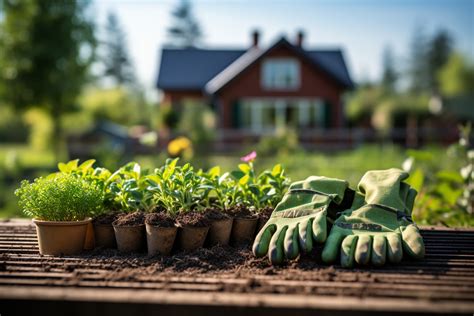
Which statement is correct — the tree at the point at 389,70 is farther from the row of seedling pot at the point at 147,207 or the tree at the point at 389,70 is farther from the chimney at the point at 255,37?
the row of seedling pot at the point at 147,207

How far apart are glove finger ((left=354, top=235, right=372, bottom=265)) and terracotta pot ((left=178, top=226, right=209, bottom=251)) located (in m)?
0.85

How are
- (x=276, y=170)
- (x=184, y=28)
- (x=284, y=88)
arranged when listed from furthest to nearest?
(x=184, y=28) → (x=284, y=88) → (x=276, y=170)

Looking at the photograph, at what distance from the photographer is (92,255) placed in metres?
2.80

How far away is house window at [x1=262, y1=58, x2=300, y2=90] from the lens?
72.3 ft

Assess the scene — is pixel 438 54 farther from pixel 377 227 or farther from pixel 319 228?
pixel 319 228

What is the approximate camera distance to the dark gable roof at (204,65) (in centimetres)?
2389

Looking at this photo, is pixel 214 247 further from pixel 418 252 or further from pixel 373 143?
pixel 373 143

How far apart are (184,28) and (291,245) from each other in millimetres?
49859

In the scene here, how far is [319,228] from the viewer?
2635 mm

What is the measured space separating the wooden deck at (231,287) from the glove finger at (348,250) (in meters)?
0.05

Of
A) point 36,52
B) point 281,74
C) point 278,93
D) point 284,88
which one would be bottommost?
point 278,93

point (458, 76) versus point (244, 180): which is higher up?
point (458, 76)

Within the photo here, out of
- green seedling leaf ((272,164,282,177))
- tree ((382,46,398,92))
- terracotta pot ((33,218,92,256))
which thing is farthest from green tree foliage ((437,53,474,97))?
terracotta pot ((33,218,92,256))

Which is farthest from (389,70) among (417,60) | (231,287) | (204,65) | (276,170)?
(231,287)
